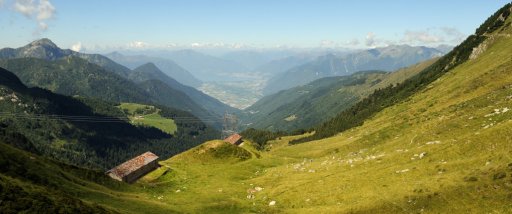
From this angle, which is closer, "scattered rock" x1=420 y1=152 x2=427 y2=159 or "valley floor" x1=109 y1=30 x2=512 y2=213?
"valley floor" x1=109 y1=30 x2=512 y2=213

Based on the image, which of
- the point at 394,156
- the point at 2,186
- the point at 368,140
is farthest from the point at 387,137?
the point at 2,186

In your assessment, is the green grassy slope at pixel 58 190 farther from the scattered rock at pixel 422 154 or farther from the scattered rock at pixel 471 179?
the scattered rock at pixel 422 154

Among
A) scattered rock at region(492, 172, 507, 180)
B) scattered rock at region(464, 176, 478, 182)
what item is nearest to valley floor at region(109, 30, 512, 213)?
scattered rock at region(492, 172, 507, 180)

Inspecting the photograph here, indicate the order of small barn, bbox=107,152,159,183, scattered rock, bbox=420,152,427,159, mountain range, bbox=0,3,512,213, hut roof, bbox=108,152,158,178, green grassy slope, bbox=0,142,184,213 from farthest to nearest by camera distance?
hut roof, bbox=108,152,158,178
small barn, bbox=107,152,159,183
scattered rock, bbox=420,152,427,159
mountain range, bbox=0,3,512,213
green grassy slope, bbox=0,142,184,213

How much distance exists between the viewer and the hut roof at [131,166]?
265ft

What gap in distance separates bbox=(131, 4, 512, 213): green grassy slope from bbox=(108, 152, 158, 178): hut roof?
416cm

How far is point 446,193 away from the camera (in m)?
43.3

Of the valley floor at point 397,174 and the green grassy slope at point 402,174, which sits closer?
the green grassy slope at point 402,174

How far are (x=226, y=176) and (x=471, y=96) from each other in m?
63.7

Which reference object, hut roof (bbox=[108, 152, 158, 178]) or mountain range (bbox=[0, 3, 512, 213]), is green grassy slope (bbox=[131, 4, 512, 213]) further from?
hut roof (bbox=[108, 152, 158, 178])

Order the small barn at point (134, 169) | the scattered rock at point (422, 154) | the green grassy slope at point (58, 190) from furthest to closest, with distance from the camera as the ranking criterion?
the small barn at point (134, 169) < the scattered rock at point (422, 154) < the green grassy slope at point (58, 190)

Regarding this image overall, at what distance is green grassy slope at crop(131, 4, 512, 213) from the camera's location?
43.3 metres

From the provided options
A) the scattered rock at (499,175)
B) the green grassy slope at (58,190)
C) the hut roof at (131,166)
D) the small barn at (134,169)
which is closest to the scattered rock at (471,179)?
the scattered rock at (499,175)

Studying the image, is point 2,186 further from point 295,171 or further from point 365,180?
point 295,171
